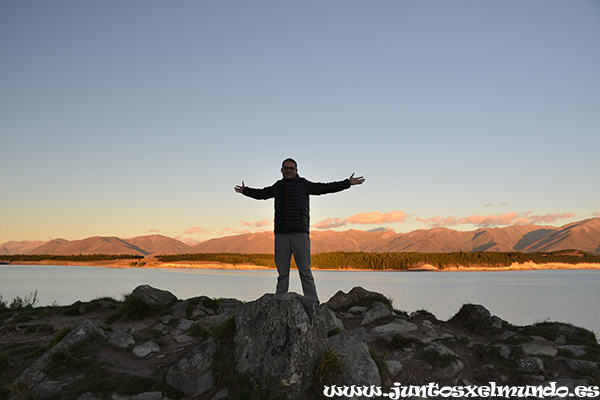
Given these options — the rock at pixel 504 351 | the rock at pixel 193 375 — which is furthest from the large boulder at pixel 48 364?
the rock at pixel 504 351

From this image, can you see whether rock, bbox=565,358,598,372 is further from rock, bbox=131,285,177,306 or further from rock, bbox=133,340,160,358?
rock, bbox=131,285,177,306

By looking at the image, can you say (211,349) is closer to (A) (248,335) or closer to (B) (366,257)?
(A) (248,335)

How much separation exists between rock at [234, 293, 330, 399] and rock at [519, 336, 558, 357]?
4260mm

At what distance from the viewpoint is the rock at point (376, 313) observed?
440 inches

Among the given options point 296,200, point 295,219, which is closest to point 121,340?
point 295,219

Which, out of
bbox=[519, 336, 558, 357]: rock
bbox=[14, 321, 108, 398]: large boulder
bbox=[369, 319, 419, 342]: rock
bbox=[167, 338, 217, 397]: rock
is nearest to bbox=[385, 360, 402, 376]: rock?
bbox=[369, 319, 419, 342]: rock

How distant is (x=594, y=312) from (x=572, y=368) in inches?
1156

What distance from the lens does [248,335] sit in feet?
25.0

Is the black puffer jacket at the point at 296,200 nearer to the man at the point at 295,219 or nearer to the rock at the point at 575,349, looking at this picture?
the man at the point at 295,219

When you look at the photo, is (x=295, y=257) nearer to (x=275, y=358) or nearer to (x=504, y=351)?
(x=275, y=358)

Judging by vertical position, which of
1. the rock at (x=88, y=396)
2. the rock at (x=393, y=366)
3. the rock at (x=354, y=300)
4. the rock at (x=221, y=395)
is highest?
the rock at (x=354, y=300)

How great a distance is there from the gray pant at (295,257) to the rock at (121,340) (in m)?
3.44

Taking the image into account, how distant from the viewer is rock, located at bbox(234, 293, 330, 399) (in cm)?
678

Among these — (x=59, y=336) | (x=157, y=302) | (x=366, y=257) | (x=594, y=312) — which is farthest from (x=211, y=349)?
(x=366, y=257)
